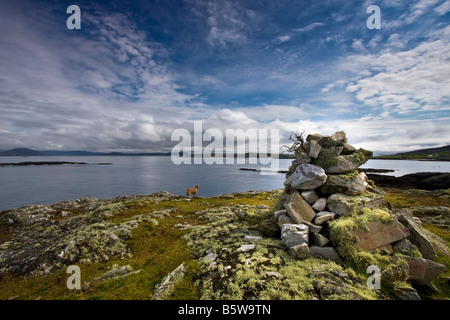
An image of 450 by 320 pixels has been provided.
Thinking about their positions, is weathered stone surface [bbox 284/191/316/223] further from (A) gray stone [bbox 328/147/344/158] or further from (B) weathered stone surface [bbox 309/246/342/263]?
(A) gray stone [bbox 328/147/344/158]

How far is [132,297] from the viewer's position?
→ 8.64 m

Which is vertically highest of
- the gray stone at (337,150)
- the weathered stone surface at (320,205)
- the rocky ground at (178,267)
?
the gray stone at (337,150)

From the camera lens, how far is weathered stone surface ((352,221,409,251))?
1107 centimetres

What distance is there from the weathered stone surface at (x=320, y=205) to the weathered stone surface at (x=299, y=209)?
17.6 inches

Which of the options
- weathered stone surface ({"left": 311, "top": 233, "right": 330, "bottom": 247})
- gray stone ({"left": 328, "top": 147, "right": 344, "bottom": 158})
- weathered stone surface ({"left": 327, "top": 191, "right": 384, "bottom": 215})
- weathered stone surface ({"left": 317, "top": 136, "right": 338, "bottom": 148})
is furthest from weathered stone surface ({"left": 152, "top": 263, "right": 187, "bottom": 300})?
weathered stone surface ({"left": 317, "top": 136, "right": 338, "bottom": 148})

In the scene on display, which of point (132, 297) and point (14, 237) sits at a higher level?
point (132, 297)

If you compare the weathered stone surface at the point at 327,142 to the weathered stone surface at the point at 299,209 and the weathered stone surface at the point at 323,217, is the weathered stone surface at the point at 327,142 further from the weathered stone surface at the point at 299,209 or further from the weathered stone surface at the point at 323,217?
the weathered stone surface at the point at 323,217

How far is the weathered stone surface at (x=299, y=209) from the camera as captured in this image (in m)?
12.9

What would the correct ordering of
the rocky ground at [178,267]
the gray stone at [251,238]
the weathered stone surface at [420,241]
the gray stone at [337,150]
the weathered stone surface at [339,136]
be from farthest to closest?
the weathered stone surface at [339,136], the gray stone at [337,150], the gray stone at [251,238], the weathered stone surface at [420,241], the rocky ground at [178,267]

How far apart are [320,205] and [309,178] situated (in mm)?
2028

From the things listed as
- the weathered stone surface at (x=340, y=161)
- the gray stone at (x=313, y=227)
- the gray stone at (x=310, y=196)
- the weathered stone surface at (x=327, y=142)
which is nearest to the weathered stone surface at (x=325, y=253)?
the gray stone at (x=313, y=227)

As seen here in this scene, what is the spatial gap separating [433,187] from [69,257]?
300ft
